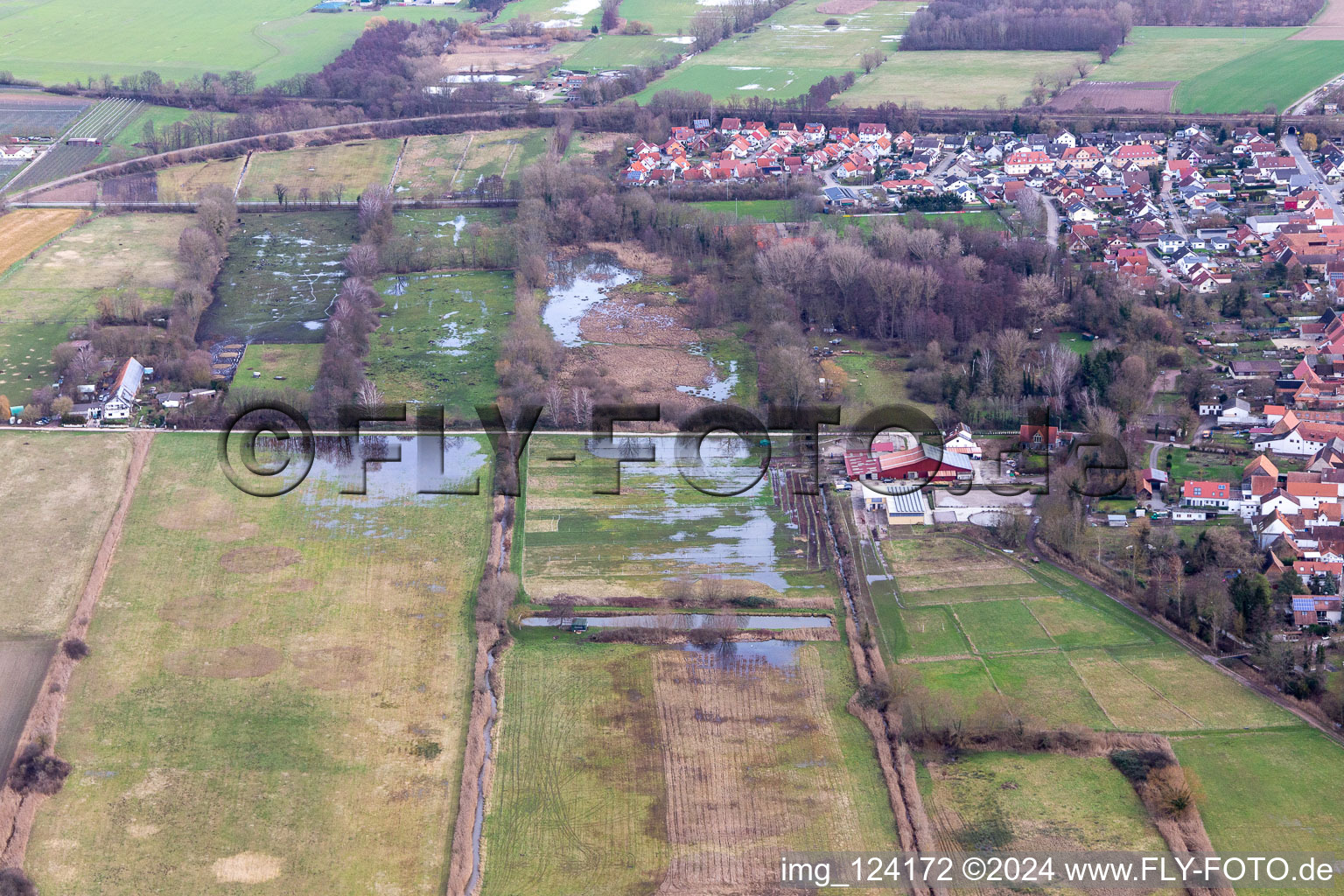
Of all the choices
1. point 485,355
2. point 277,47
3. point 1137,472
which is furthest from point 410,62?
point 1137,472

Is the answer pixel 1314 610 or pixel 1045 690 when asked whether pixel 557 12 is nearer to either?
pixel 1314 610

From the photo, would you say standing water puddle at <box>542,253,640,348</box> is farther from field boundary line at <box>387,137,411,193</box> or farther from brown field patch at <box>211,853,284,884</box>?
brown field patch at <box>211,853,284,884</box>

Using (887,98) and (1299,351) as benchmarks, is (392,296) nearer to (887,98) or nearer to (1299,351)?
(1299,351)

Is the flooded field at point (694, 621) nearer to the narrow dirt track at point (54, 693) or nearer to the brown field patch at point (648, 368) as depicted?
the narrow dirt track at point (54, 693)

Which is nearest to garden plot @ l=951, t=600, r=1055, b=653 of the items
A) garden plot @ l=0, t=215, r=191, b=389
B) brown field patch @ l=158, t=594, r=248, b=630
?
brown field patch @ l=158, t=594, r=248, b=630

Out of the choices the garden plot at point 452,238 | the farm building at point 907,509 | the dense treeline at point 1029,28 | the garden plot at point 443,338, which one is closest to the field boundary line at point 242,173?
the garden plot at point 452,238

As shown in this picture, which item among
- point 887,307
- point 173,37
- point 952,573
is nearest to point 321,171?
point 173,37

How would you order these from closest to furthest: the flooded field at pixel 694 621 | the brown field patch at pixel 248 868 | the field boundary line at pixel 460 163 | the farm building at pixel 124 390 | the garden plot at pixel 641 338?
the brown field patch at pixel 248 868 < the flooded field at pixel 694 621 < the farm building at pixel 124 390 < the garden plot at pixel 641 338 < the field boundary line at pixel 460 163

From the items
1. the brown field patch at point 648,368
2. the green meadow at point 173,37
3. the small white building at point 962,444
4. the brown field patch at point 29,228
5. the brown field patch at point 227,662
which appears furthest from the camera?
the green meadow at point 173,37
